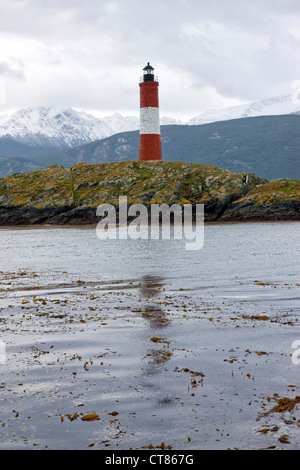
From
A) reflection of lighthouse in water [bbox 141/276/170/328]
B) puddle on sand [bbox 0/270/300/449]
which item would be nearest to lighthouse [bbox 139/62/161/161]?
reflection of lighthouse in water [bbox 141/276/170/328]

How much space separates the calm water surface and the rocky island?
63.5 m

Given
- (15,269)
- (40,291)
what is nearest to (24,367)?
(40,291)

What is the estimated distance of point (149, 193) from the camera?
311ft

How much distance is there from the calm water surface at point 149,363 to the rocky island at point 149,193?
2498 inches

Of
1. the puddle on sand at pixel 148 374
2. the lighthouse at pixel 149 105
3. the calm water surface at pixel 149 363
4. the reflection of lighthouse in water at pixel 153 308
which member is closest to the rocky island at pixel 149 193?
the lighthouse at pixel 149 105

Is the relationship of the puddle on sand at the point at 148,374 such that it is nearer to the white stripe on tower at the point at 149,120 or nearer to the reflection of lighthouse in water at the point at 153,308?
the reflection of lighthouse in water at the point at 153,308

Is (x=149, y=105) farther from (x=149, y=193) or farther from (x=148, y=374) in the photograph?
(x=148, y=374)

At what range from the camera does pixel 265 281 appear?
2469cm

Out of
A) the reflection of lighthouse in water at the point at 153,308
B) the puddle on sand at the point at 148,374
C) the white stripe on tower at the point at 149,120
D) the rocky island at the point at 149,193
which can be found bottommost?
the puddle on sand at the point at 148,374

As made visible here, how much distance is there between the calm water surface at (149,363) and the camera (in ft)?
27.5
